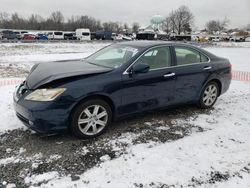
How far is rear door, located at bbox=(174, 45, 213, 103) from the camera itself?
486 cm

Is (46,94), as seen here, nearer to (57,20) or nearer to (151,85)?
(151,85)

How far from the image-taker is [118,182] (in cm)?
299

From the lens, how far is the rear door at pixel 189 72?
191 inches

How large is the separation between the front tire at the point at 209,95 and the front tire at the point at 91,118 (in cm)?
244

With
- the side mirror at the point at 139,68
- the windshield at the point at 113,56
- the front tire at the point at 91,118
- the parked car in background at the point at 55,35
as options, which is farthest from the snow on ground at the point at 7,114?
the parked car in background at the point at 55,35

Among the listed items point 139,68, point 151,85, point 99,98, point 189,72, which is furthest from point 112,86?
point 189,72

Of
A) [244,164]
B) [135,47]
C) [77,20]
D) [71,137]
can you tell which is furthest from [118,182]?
[77,20]

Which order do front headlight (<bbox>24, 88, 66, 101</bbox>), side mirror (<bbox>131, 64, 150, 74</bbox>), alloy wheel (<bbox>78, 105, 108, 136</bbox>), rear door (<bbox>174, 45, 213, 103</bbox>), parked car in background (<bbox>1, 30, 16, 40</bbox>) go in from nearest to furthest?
1. front headlight (<bbox>24, 88, 66, 101</bbox>)
2. alloy wheel (<bbox>78, 105, 108, 136</bbox>)
3. side mirror (<bbox>131, 64, 150, 74</bbox>)
4. rear door (<bbox>174, 45, 213, 103</bbox>)
5. parked car in background (<bbox>1, 30, 16, 40</bbox>)

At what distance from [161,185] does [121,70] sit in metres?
1.93

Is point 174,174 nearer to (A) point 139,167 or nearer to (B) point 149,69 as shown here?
(A) point 139,167

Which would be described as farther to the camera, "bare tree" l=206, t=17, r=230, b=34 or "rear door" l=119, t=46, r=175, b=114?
"bare tree" l=206, t=17, r=230, b=34

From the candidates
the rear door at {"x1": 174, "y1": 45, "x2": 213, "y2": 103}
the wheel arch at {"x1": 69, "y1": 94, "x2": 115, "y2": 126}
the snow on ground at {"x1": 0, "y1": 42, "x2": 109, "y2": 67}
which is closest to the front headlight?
the wheel arch at {"x1": 69, "y1": 94, "x2": 115, "y2": 126}

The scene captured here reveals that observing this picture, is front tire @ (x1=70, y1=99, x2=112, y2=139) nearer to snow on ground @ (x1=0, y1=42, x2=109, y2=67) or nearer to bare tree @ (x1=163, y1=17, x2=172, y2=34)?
snow on ground @ (x1=0, y1=42, x2=109, y2=67)

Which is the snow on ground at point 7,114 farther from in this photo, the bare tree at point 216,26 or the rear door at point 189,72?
the bare tree at point 216,26
